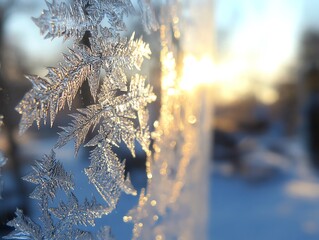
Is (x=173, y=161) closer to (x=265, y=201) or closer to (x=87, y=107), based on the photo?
(x=87, y=107)

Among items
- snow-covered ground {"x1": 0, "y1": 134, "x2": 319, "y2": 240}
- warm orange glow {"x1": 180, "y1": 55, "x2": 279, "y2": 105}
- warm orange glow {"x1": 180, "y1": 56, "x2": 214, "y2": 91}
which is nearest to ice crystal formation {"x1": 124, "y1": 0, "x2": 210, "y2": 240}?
warm orange glow {"x1": 180, "y1": 56, "x2": 214, "y2": 91}

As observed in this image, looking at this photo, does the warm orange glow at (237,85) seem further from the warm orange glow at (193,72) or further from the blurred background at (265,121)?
the warm orange glow at (193,72)

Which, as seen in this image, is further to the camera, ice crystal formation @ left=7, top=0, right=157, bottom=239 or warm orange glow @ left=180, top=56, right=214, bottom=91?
warm orange glow @ left=180, top=56, right=214, bottom=91

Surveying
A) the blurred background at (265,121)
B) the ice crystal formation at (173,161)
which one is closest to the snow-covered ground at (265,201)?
the blurred background at (265,121)

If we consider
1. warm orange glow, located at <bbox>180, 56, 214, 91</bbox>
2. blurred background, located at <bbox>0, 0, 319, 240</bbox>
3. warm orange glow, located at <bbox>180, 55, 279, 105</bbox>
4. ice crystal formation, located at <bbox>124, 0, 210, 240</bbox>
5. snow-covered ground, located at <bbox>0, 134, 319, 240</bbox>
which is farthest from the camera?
warm orange glow, located at <bbox>180, 55, 279, 105</bbox>

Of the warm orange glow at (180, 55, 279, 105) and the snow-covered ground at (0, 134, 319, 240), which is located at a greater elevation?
the warm orange glow at (180, 55, 279, 105)

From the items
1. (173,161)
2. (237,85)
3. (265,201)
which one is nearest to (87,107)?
(173,161)

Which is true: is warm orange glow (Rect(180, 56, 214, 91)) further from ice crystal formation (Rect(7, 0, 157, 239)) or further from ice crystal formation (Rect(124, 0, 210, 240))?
ice crystal formation (Rect(7, 0, 157, 239))

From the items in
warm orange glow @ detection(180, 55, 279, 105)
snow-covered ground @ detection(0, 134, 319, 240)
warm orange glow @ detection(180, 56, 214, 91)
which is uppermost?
warm orange glow @ detection(180, 55, 279, 105)
